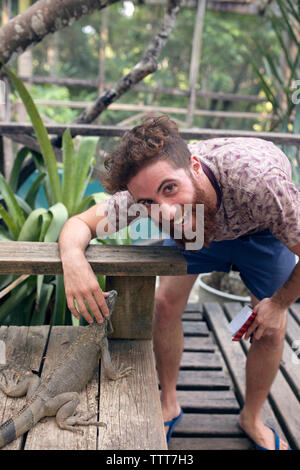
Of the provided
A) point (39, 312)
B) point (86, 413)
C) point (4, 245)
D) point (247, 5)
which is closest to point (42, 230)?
point (39, 312)

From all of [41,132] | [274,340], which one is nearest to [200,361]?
[274,340]

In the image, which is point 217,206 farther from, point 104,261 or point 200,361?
point 200,361

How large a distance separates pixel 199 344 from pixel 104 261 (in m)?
1.57

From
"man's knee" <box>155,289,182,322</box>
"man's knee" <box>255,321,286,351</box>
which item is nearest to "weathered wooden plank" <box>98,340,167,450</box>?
"man's knee" <box>155,289,182,322</box>

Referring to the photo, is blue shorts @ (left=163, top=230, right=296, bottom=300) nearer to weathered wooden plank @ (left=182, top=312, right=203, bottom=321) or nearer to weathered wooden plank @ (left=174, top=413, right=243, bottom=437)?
weathered wooden plank @ (left=174, top=413, right=243, bottom=437)

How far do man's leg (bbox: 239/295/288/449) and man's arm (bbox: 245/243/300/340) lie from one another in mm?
214

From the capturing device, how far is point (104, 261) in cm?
135

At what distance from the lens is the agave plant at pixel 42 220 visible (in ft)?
6.58

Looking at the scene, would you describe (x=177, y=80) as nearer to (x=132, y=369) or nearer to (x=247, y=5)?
(x=247, y=5)

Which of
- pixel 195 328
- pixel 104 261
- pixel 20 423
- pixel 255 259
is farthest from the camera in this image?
pixel 195 328

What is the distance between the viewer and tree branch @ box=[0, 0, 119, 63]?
196 centimetres

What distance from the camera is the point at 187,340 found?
274 cm

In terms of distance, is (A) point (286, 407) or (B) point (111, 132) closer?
(A) point (286, 407)

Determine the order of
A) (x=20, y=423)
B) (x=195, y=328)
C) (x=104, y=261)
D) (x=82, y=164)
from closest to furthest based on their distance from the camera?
(x=20, y=423) → (x=104, y=261) → (x=82, y=164) → (x=195, y=328)
